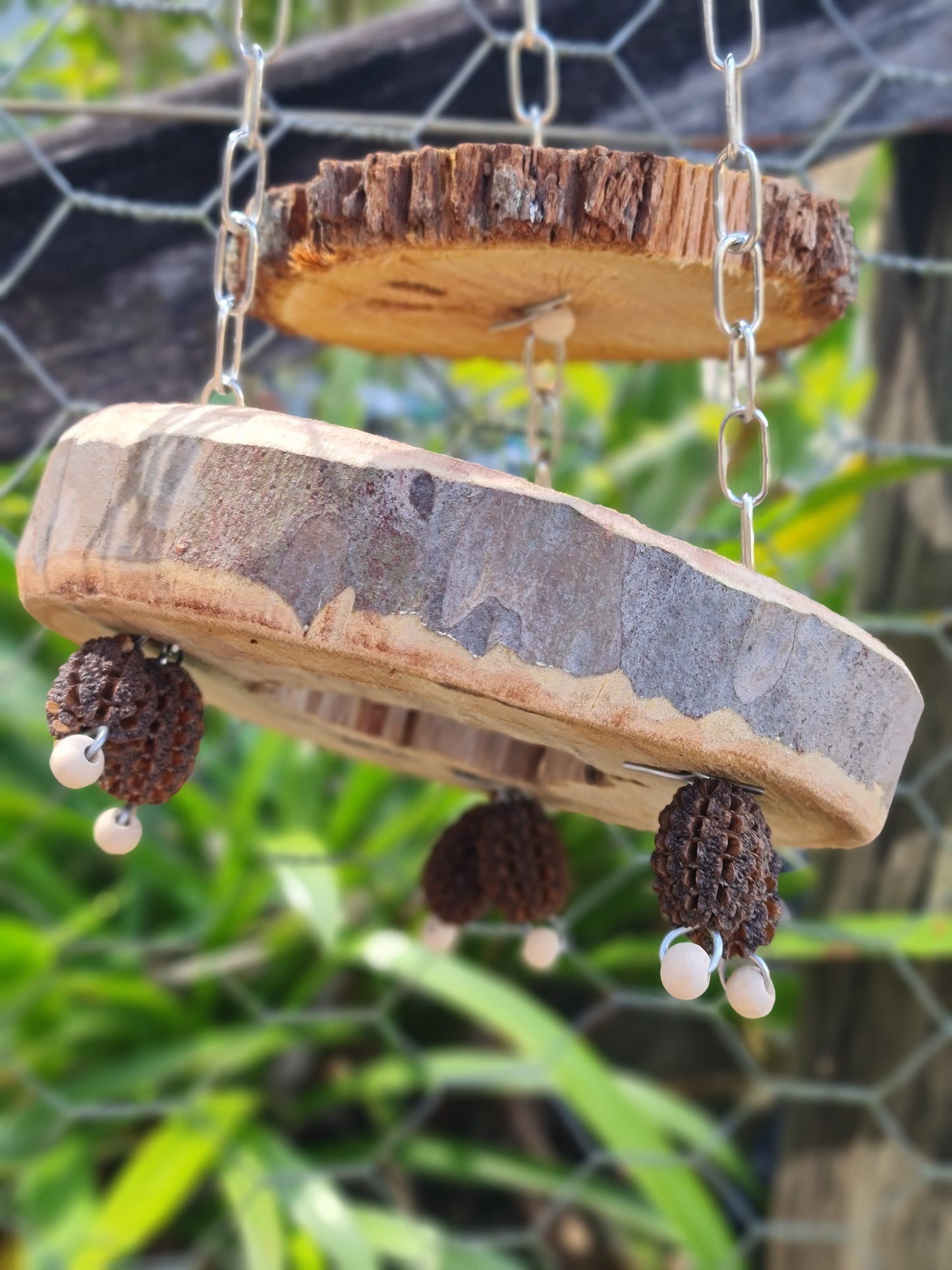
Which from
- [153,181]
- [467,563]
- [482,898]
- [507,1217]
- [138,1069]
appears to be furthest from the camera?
[507,1217]

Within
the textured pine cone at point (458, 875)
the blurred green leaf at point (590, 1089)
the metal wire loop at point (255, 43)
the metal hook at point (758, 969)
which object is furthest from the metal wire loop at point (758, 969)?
the blurred green leaf at point (590, 1089)

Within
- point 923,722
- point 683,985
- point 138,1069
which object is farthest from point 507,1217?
point 683,985

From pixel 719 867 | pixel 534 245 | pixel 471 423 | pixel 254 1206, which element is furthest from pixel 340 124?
pixel 254 1206

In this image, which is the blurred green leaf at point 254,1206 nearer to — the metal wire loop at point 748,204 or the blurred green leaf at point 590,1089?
the blurred green leaf at point 590,1089

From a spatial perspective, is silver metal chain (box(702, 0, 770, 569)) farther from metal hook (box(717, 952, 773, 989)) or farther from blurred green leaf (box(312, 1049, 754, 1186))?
blurred green leaf (box(312, 1049, 754, 1186))

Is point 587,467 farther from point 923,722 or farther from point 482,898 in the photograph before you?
point 482,898

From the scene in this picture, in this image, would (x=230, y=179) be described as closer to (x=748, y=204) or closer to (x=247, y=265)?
(x=247, y=265)
